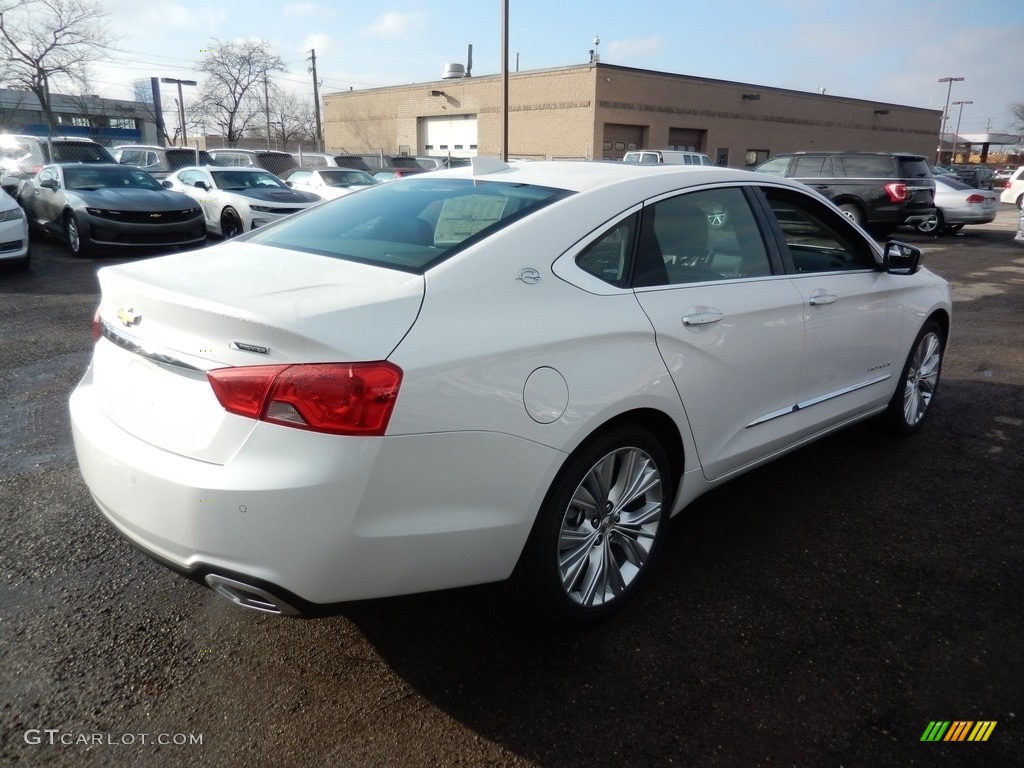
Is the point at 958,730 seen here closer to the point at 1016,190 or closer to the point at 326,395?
the point at 326,395

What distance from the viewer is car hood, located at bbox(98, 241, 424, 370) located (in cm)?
209

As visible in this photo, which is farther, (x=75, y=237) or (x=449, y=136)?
(x=449, y=136)

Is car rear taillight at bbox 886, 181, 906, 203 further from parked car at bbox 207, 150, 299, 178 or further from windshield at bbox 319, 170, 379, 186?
parked car at bbox 207, 150, 299, 178

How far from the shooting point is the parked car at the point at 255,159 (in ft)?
71.4

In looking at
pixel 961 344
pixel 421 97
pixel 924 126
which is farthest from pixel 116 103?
pixel 961 344

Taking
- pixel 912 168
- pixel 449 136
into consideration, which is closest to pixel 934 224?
pixel 912 168

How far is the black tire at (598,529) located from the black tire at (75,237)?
11098mm

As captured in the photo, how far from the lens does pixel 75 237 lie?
11.8m

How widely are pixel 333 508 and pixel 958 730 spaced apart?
1.98 meters

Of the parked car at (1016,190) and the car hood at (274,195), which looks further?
the parked car at (1016,190)

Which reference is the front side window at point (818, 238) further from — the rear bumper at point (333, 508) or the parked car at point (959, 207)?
the parked car at point (959, 207)

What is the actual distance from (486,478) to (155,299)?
113 centimetres

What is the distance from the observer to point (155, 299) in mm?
2348

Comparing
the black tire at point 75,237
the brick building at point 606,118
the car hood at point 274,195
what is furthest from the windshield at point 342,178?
the brick building at point 606,118
